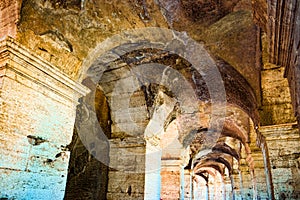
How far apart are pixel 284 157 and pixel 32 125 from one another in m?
3.78

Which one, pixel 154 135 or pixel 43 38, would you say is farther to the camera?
pixel 154 135

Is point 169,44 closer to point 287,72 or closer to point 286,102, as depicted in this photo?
point 286,102

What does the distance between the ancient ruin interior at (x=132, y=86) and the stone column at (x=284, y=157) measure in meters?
0.02

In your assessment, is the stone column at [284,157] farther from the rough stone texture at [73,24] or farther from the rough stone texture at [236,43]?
the rough stone texture at [73,24]

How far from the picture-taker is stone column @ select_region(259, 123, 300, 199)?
3861 mm

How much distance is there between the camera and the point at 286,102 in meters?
4.08

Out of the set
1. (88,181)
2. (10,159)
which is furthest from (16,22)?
(88,181)

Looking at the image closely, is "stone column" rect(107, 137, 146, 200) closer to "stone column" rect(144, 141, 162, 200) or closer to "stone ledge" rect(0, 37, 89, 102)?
"stone column" rect(144, 141, 162, 200)

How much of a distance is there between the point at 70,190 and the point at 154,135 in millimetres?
2496

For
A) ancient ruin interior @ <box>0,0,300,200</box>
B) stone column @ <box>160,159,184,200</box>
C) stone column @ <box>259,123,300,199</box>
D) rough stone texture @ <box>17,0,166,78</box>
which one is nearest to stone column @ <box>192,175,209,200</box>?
stone column @ <box>160,159,184,200</box>

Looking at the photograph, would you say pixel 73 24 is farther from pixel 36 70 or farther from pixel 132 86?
pixel 132 86

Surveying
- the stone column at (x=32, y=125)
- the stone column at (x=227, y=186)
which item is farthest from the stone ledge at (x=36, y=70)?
the stone column at (x=227, y=186)

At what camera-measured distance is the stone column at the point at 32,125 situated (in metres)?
2.50

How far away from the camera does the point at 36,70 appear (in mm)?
2867
